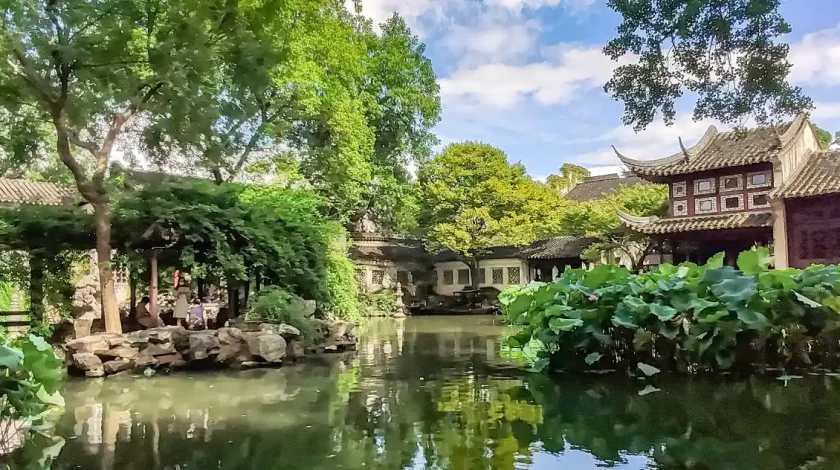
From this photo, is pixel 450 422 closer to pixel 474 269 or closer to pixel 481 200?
pixel 481 200

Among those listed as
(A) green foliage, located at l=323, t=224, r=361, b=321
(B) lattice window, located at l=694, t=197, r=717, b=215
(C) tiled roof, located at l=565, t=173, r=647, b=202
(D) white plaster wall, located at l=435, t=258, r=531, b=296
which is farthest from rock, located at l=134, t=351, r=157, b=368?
(C) tiled roof, located at l=565, t=173, r=647, b=202

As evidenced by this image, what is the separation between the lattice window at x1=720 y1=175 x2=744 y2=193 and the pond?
478 inches

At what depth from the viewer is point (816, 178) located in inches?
639

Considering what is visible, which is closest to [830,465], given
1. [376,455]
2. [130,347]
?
[376,455]

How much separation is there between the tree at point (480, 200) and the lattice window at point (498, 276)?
2.14 m

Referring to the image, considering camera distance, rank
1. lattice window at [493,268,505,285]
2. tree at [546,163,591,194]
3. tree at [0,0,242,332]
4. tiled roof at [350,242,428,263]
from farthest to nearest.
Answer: tree at [546,163,591,194] < lattice window at [493,268,505,285] < tiled roof at [350,242,428,263] < tree at [0,0,242,332]

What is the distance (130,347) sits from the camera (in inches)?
372

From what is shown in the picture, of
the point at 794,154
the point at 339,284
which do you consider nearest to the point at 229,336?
the point at 339,284

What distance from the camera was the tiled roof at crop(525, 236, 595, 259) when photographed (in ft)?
82.4

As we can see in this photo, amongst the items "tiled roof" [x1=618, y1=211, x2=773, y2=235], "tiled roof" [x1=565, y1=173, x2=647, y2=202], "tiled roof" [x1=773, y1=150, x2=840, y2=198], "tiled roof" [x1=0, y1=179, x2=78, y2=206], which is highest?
"tiled roof" [x1=565, y1=173, x2=647, y2=202]

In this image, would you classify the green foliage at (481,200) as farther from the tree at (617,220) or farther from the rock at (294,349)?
the rock at (294,349)

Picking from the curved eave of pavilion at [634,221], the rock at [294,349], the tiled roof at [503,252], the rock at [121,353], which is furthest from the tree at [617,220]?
the rock at [121,353]

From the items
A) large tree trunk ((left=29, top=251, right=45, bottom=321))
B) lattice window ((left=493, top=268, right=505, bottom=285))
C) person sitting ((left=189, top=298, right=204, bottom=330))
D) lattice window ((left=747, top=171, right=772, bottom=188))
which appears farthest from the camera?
lattice window ((left=493, top=268, right=505, bottom=285))

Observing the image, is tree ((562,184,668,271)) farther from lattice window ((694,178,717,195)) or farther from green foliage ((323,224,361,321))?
green foliage ((323,224,361,321))
